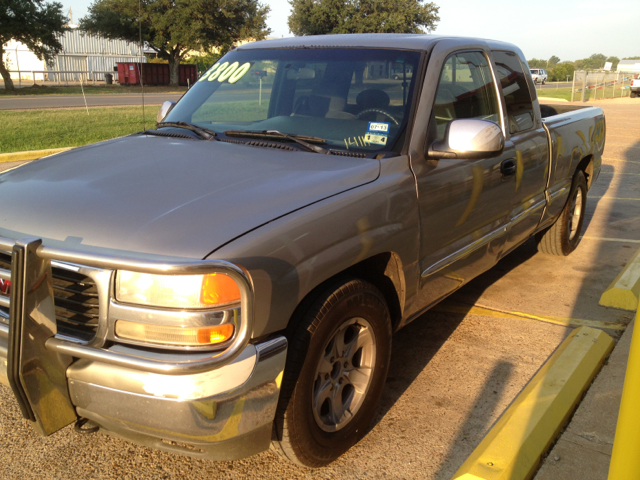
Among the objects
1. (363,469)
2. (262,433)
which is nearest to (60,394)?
(262,433)

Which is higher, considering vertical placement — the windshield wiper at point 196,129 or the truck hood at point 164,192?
the windshield wiper at point 196,129

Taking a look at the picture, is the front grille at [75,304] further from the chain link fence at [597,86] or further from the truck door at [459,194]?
the chain link fence at [597,86]

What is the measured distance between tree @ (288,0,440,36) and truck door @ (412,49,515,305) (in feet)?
162

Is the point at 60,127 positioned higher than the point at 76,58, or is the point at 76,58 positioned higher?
the point at 76,58

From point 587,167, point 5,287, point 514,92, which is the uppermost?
point 514,92

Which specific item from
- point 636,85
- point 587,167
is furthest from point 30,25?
point 587,167

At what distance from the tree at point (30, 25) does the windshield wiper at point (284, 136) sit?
117 feet

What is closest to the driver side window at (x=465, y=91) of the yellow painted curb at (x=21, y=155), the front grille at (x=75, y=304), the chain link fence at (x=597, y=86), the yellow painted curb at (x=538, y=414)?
the yellow painted curb at (x=538, y=414)

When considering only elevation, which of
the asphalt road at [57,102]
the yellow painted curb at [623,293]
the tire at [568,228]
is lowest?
the yellow painted curb at [623,293]

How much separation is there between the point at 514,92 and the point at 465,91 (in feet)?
2.44

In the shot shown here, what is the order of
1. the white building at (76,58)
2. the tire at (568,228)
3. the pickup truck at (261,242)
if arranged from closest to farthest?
the pickup truck at (261,242) < the tire at (568,228) < the white building at (76,58)

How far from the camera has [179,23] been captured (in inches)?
1777

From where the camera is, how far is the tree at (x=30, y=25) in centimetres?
3506

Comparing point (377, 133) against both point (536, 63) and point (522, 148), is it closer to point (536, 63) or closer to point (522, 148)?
point (522, 148)
